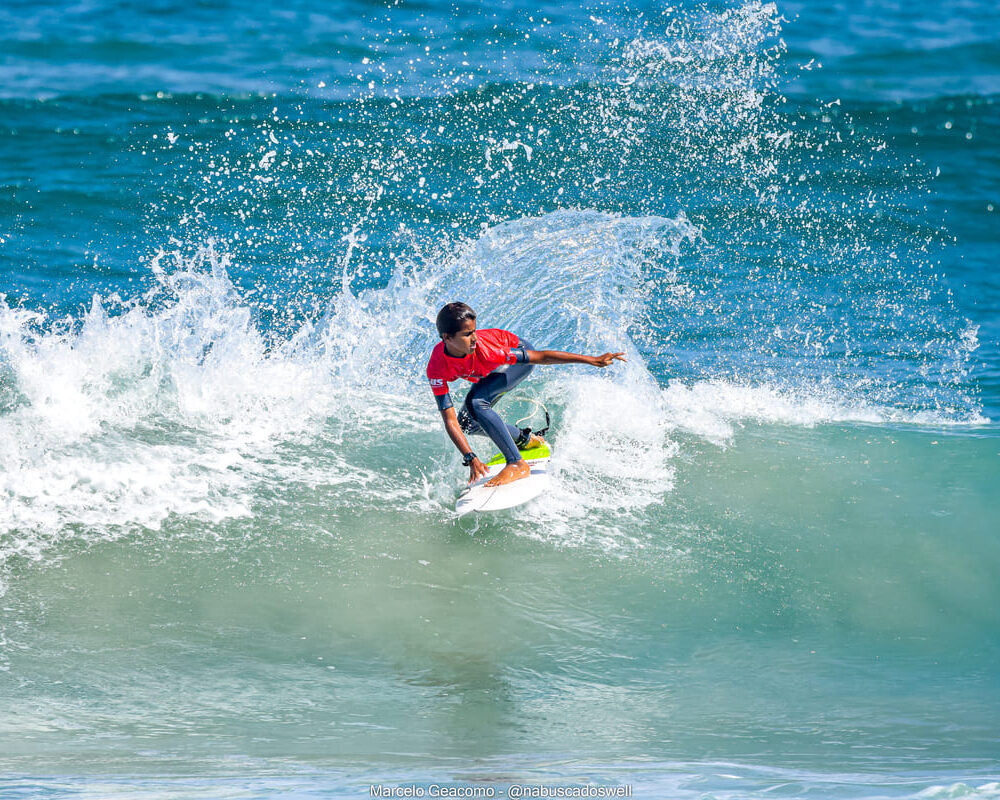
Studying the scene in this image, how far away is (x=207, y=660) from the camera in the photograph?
5355 millimetres

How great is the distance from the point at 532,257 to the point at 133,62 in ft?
44.8

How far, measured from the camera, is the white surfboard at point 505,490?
664 centimetres

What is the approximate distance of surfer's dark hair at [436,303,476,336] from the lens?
6.00m

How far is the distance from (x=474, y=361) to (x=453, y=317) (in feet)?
1.43

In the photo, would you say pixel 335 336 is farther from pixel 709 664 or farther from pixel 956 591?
pixel 956 591

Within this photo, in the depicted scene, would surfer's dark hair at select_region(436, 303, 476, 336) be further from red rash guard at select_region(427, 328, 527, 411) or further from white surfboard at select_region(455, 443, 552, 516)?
white surfboard at select_region(455, 443, 552, 516)

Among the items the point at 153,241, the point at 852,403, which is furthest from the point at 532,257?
the point at 153,241

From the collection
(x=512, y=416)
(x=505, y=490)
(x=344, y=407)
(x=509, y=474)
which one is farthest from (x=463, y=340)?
(x=344, y=407)

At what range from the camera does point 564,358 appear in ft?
21.1

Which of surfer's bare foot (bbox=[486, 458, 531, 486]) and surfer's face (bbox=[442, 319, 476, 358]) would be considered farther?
surfer's bare foot (bbox=[486, 458, 531, 486])

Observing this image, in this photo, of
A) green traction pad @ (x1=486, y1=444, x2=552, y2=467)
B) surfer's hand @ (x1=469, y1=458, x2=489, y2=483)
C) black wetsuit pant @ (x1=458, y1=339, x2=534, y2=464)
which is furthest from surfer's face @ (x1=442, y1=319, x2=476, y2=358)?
green traction pad @ (x1=486, y1=444, x2=552, y2=467)

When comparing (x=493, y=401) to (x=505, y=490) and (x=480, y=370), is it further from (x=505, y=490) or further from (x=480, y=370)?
(x=505, y=490)

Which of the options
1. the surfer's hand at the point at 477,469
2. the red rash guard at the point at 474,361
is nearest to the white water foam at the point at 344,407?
the surfer's hand at the point at 477,469

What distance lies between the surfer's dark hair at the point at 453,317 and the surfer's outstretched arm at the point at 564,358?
0.62 meters
